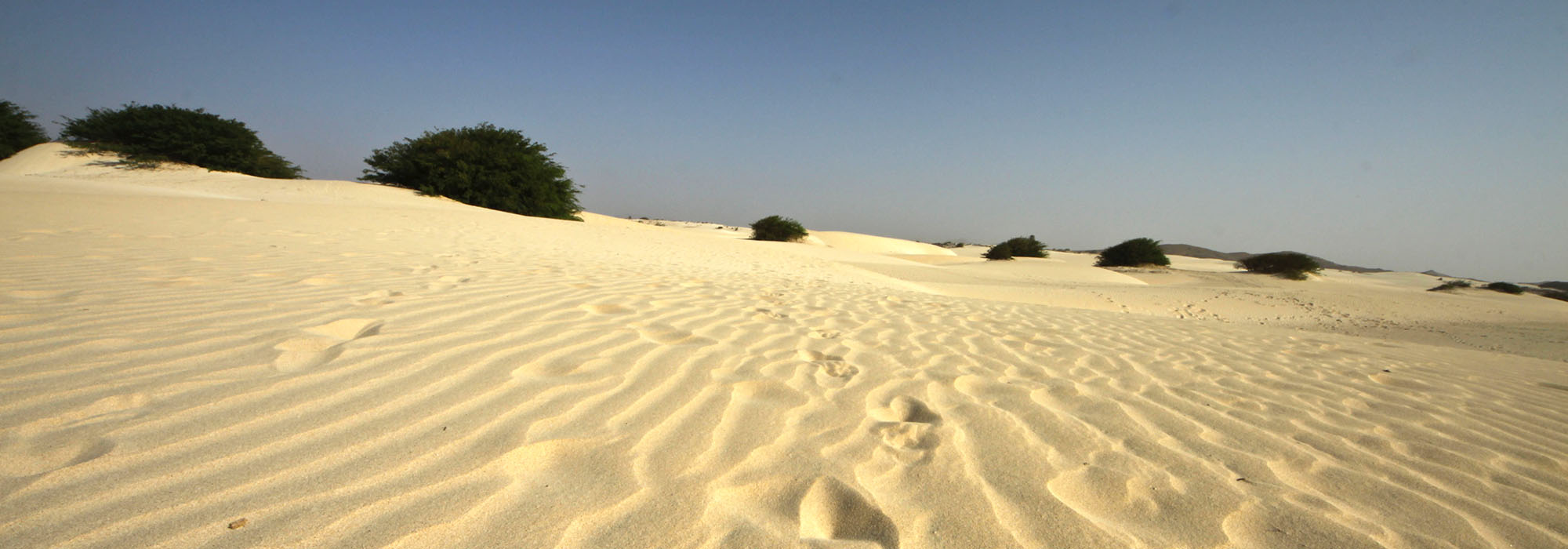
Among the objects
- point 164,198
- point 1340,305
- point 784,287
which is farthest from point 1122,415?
point 164,198

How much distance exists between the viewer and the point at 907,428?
6.45ft

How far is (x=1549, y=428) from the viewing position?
2.47m

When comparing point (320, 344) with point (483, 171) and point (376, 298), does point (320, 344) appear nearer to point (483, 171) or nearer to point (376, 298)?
point (376, 298)

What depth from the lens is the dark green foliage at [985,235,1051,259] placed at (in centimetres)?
1998

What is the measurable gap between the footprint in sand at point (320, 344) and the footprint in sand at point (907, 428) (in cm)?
212

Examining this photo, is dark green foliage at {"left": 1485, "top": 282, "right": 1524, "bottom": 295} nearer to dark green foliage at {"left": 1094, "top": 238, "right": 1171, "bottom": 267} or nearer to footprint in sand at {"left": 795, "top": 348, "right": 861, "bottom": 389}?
dark green foliage at {"left": 1094, "top": 238, "right": 1171, "bottom": 267}

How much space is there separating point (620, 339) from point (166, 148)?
83.3ft

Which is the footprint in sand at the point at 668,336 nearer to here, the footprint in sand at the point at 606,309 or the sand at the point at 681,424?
the sand at the point at 681,424

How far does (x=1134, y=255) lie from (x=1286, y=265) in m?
3.64

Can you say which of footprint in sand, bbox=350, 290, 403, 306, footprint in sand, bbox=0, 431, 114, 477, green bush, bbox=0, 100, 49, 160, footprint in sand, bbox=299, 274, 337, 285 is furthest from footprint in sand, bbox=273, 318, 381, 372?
green bush, bbox=0, 100, 49, 160

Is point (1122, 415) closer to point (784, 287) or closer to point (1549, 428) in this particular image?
point (1549, 428)

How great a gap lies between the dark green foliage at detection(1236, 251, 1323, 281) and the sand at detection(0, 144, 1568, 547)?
34.8ft

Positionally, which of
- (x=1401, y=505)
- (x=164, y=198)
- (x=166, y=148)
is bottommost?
(x=1401, y=505)

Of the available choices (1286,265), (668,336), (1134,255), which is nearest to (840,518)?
(668,336)
